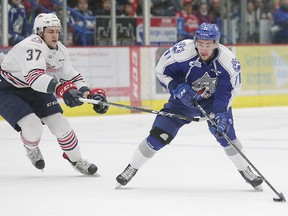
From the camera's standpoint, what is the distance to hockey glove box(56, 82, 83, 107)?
517 centimetres

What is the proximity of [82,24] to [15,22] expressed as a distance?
3.68ft

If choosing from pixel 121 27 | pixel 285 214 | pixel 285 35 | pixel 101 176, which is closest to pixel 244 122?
pixel 121 27

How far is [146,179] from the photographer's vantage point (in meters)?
5.42

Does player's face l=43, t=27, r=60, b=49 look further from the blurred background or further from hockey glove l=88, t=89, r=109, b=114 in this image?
the blurred background

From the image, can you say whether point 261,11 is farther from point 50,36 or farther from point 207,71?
point 207,71

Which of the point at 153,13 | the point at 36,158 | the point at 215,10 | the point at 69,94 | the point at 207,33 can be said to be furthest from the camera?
the point at 215,10

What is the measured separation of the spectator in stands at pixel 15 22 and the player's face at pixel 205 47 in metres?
5.53

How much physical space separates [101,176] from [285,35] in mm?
7364

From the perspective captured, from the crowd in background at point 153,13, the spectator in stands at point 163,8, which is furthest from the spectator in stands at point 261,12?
the spectator in stands at point 163,8

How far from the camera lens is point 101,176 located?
561cm

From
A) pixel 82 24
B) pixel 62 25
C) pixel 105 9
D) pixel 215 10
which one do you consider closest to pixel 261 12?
pixel 215 10

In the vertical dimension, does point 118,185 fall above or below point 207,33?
below

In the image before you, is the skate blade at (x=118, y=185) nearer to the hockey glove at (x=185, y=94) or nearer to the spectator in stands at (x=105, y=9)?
the hockey glove at (x=185, y=94)

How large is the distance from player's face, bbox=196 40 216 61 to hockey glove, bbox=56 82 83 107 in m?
0.83
